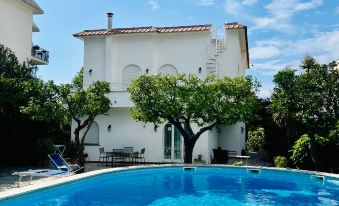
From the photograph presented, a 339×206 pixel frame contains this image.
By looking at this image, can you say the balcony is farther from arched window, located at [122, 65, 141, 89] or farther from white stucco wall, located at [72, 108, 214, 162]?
white stucco wall, located at [72, 108, 214, 162]

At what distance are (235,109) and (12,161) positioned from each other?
12.2 metres

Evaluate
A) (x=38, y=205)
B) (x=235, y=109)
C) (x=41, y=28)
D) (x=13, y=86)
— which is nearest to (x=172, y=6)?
(x=235, y=109)

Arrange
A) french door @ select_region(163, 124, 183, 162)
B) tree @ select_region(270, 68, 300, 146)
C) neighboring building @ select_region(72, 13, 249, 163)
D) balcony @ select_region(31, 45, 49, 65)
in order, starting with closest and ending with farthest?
tree @ select_region(270, 68, 300, 146), french door @ select_region(163, 124, 183, 162), neighboring building @ select_region(72, 13, 249, 163), balcony @ select_region(31, 45, 49, 65)

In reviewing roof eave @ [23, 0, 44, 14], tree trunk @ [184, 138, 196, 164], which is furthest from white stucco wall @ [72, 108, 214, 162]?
roof eave @ [23, 0, 44, 14]

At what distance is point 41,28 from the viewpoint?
3391 centimetres

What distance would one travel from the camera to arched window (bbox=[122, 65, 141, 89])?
2591cm

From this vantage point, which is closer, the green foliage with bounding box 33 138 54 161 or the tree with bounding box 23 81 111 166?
the tree with bounding box 23 81 111 166

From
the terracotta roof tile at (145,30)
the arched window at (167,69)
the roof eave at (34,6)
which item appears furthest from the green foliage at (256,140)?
the roof eave at (34,6)

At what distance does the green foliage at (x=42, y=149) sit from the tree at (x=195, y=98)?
5.49 meters

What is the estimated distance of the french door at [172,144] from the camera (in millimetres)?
22672

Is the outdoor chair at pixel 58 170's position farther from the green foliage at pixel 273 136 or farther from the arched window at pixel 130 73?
the arched window at pixel 130 73

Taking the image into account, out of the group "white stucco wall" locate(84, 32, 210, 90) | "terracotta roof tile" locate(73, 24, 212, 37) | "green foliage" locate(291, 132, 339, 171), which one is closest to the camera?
"green foliage" locate(291, 132, 339, 171)

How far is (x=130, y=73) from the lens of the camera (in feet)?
85.3

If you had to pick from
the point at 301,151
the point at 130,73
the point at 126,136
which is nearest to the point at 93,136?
the point at 126,136
